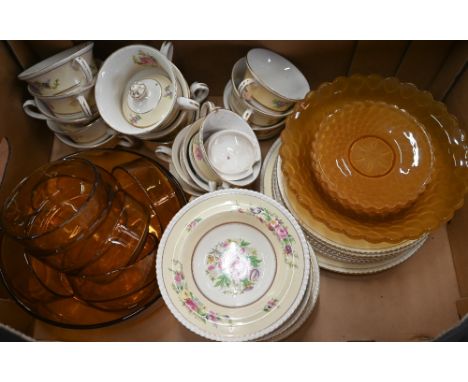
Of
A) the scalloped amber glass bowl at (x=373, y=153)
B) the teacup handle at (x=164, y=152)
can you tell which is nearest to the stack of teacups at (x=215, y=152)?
the teacup handle at (x=164, y=152)

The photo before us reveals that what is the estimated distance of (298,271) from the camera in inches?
22.1

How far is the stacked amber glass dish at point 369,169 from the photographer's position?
586mm

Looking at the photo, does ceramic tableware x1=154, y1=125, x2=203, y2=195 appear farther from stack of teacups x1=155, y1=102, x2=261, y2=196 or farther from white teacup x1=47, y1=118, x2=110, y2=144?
white teacup x1=47, y1=118, x2=110, y2=144

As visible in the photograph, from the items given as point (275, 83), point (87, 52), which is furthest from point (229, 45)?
point (87, 52)

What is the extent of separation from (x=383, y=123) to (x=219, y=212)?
30 centimetres

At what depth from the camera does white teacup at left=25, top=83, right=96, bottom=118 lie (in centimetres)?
65

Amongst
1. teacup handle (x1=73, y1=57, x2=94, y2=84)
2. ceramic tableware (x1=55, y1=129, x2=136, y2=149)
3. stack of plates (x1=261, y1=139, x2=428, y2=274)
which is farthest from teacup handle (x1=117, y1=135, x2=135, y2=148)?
stack of plates (x1=261, y1=139, x2=428, y2=274)

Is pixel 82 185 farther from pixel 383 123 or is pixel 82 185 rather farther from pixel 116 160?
pixel 383 123

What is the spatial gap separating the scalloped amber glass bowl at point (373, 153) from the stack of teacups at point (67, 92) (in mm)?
364

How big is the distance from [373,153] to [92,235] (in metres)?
0.43

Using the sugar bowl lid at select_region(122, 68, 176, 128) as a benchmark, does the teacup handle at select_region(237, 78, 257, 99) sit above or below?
above

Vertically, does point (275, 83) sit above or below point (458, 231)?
above

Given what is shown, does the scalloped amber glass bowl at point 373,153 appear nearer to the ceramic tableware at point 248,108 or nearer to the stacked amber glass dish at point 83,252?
the ceramic tableware at point 248,108

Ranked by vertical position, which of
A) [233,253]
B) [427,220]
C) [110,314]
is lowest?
[110,314]
